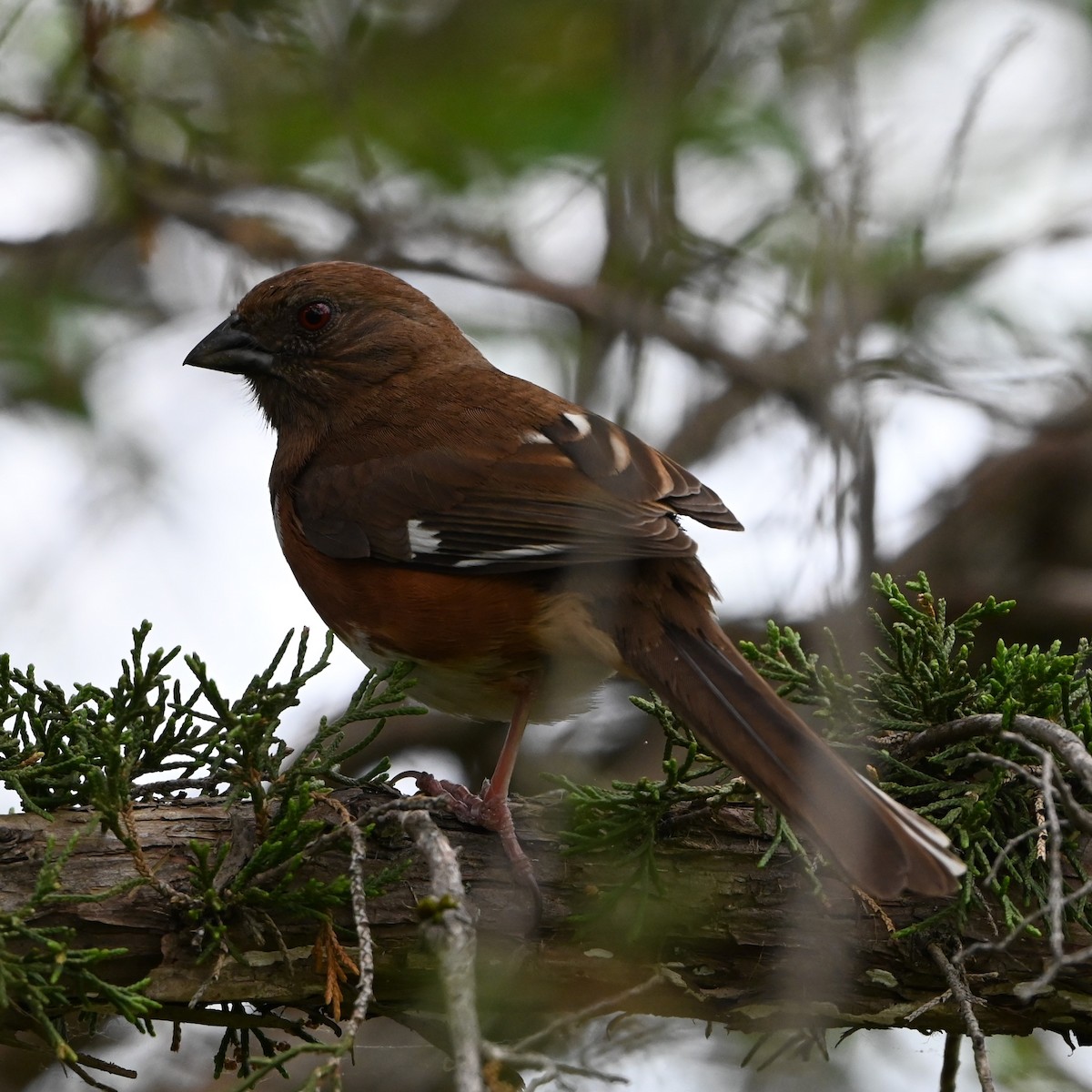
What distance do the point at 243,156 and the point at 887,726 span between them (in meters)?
2.84

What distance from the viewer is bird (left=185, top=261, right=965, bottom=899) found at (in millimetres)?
2291

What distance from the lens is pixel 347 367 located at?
358cm

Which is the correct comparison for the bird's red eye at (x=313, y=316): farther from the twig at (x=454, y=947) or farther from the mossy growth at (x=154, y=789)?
the twig at (x=454, y=947)

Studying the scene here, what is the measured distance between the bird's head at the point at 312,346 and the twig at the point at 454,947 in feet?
6.09

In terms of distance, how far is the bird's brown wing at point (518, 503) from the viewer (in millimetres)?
2750

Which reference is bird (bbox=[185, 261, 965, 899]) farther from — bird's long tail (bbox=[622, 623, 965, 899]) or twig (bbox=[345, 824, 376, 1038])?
twig (bbox=[345, 824, 376, 1038])

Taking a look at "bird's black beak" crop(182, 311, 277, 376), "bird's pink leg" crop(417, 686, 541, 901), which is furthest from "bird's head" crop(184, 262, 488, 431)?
"bird's pink leg" crop(417, 686, 541, 901)

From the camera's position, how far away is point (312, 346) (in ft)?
11.9

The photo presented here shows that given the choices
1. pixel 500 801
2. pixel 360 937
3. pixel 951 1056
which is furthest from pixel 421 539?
pixel 951 1056

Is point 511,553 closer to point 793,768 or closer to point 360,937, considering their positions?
point 793,768

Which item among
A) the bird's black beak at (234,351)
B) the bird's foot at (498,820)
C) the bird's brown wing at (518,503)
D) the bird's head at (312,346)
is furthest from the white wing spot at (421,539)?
the bird's black beak at (234,351)

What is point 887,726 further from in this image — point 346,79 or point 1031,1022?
point 346,79

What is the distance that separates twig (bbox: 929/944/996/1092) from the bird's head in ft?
6.59

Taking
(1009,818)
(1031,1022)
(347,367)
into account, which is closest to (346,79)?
(347,367)
